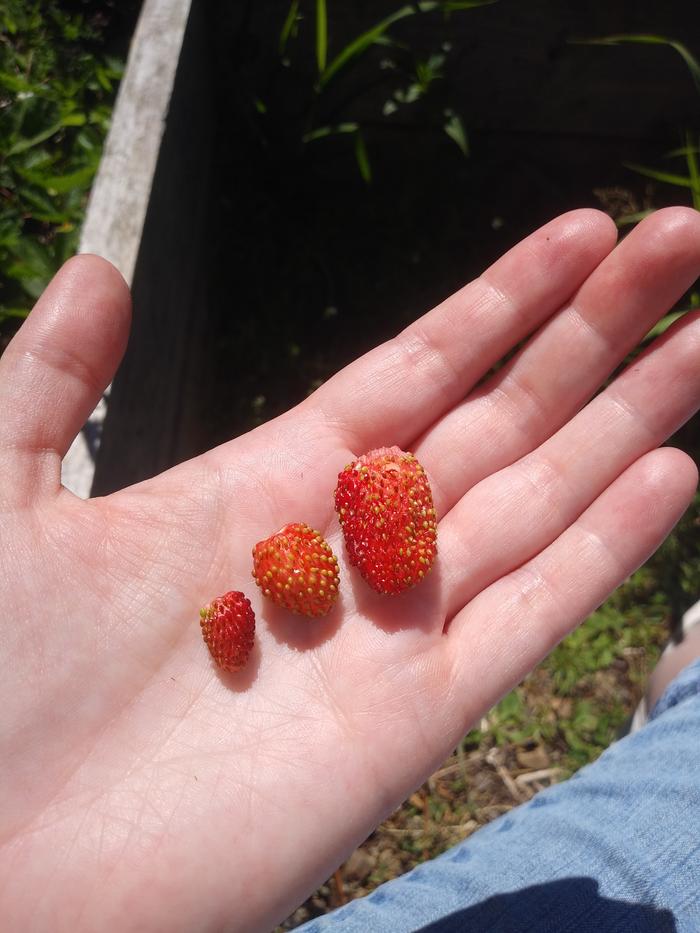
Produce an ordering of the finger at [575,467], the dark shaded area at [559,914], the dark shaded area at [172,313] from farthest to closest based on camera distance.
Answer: the dark shaded area at [172,313]
the finger at [575,467]
the dark shaded area at [559,914]

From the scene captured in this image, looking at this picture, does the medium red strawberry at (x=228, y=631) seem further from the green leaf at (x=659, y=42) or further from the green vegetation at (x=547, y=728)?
the green leaf at (x=659, y=42)

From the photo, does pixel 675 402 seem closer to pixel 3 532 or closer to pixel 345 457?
pixel 345 457

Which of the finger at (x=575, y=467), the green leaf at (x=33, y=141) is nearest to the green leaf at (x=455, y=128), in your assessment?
the finger at (x=575, y=467)

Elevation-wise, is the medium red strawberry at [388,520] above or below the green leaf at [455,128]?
below

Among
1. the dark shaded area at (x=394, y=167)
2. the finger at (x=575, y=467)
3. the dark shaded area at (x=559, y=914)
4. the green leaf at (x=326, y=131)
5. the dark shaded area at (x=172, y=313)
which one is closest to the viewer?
the dark shaded area at (x=559, y=914)

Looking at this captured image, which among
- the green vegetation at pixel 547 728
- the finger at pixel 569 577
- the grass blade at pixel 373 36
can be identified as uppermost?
the grass blade at pixel 373 36

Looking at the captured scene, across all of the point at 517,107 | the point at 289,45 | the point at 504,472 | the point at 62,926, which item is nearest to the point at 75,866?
the point at 62,926
